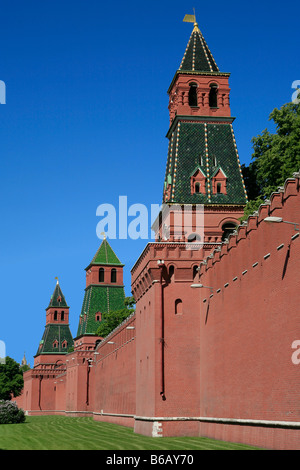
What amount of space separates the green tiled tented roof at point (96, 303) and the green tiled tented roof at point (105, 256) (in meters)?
3.59

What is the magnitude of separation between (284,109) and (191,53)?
8.77 metres

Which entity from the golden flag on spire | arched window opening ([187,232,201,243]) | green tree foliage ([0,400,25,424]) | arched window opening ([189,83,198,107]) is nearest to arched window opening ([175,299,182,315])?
arched window opening ([187,232,201,243])

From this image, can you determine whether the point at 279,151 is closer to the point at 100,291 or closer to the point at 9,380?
the point at 100,291

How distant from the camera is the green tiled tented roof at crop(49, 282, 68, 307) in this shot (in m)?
104

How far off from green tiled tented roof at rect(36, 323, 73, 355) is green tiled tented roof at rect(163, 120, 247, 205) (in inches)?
2462

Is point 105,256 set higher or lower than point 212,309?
higher

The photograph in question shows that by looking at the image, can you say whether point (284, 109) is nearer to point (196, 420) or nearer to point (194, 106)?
point (194, 106)

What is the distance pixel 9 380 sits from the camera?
11594 cm

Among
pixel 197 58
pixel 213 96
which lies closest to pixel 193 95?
pixel 213 96

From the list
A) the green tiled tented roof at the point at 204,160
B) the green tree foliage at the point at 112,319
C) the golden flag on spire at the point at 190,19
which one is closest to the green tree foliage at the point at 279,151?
the green tiled tented roof at the point at 204,160

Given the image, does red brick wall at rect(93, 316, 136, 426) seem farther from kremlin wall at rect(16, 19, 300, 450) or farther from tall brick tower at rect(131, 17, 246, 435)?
tall brick tower at rect(131, 17, 246, 435)

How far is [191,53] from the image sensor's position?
4459cm

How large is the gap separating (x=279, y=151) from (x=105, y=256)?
51.0 metres
